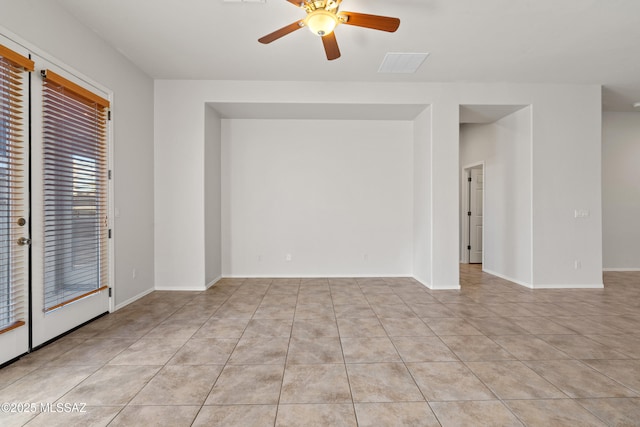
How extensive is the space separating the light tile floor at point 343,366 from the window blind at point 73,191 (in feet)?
1.75

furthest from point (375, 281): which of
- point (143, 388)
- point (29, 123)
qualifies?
point (29, 123)

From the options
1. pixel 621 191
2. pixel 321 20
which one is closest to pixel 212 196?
pixel 321 20

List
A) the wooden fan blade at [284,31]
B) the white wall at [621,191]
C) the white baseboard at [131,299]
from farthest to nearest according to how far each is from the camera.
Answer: the white wall at [621,191]
the white baseboard at [131,299]
the wooden fan blade at [284,31]

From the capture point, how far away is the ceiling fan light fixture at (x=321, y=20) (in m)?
2.35

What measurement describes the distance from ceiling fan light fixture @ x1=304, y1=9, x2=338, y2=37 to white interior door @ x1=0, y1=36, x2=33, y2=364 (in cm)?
226

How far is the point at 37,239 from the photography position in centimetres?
252

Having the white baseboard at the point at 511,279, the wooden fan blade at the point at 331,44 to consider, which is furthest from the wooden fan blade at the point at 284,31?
the white baseboard at the point at 511,279

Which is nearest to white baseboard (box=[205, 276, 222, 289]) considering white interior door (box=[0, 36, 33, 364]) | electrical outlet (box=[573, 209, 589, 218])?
white interior door (box=[0, 36, 33, 364])

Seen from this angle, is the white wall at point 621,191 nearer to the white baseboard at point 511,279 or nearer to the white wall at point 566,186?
the white wall at point 566,186

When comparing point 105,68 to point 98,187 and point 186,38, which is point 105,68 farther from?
point 98,187

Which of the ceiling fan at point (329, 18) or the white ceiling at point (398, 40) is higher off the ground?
the white ceiling at point (398, 40)

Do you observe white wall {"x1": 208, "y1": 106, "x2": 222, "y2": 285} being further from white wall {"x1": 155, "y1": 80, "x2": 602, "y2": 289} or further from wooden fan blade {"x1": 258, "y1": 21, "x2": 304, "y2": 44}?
wooden fan blade {"x1": 258, "y1": 21, "x2": 304, "y2": 44}

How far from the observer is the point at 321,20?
2.37m

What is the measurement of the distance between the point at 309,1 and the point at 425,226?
137 inches
